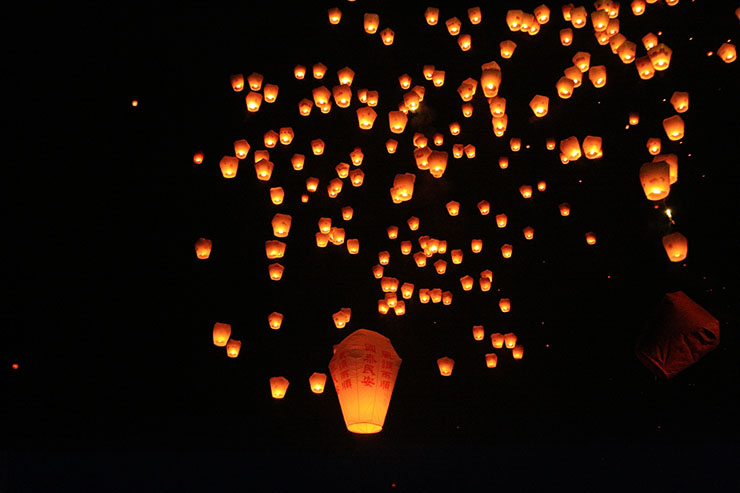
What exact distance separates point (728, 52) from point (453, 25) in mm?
2410

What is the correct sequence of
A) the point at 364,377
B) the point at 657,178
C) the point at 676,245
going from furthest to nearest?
the point at 676,245 → the point at 657,178 → the point at 364,377

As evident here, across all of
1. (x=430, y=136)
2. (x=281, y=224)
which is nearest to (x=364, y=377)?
(x=281, y=224)

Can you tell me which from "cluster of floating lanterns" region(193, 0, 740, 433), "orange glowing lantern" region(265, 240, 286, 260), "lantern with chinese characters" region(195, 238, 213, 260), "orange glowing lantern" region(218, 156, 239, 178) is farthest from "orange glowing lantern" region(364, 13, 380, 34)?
"lantern with chinese characters" region(195, 238, 213, 260)

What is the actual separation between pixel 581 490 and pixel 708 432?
121 centimetres

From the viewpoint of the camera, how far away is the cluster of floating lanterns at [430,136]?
469 cm

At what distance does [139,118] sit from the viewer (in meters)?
5.36

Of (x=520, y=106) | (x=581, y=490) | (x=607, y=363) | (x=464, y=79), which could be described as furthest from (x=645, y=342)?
(x=464, y=79)

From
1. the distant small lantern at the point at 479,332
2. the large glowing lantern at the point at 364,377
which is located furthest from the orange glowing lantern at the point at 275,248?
the distant small lantern at the point at 479,332

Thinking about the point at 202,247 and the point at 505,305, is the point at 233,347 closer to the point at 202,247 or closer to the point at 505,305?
the point at 202,247

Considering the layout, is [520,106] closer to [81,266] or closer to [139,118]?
[139,118]

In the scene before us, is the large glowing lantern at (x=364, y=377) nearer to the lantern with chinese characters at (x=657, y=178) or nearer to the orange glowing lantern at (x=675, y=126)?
the lantern with chinese characters at (x=657, y=178)

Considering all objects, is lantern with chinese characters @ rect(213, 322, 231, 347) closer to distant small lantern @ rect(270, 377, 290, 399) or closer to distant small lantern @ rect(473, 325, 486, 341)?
distant small lantern @ rect(270, 377, 290, 399)

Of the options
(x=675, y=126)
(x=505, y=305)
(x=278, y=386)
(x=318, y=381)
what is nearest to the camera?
(x=675, y=126)

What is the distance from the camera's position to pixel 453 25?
5234 mm
